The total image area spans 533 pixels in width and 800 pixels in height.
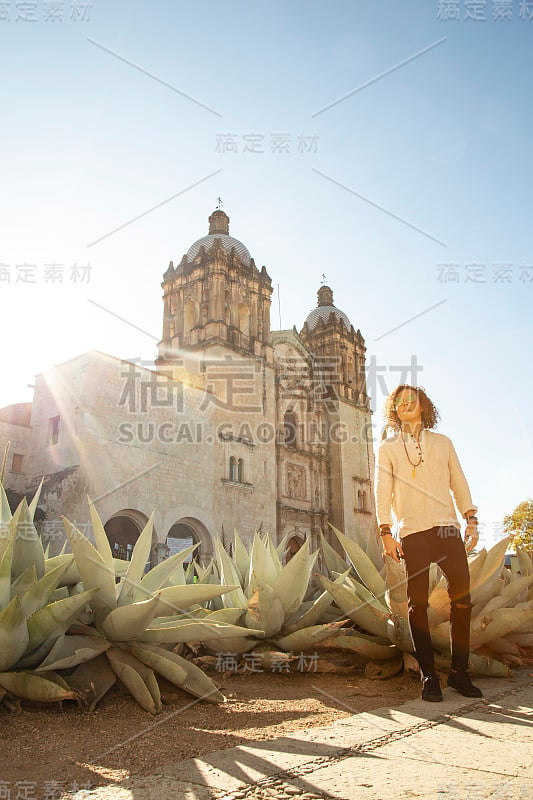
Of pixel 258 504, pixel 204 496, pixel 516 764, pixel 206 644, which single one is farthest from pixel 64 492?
pixel 516 764

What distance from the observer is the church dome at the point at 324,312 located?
28203 mm

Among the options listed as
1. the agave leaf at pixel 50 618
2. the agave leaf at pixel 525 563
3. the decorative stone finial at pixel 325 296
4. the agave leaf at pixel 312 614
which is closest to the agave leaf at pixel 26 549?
the agave leaf at pixel 50 618

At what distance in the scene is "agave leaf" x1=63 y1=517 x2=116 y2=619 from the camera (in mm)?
2213

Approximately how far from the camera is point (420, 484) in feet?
9.28

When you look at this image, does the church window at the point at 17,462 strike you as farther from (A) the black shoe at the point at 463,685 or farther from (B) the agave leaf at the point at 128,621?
(A) the black shoe at the point at 463,685

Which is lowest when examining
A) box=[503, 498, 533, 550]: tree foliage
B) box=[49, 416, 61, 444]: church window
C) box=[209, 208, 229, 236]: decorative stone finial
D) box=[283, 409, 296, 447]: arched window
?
box=[503, 498, 533, 550]: tree foliage

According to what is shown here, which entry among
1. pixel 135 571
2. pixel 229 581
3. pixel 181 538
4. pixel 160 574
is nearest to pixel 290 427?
pixel 181 538

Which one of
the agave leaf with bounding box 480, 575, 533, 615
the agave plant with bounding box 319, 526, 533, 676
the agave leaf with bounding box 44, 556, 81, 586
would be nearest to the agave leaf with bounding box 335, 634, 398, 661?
the agave plant with bounding box 319, 526, 533, 676

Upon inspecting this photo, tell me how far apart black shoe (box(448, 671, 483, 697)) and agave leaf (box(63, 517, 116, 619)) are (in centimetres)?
146

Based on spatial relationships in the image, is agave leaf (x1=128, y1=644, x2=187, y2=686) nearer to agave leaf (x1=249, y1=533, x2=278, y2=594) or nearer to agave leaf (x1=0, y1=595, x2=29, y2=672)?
agave leaf (x1=0, y1=595, x2=29, y2=672)

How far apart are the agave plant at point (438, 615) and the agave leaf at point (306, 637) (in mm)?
93

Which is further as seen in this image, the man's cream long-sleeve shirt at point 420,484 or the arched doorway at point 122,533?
the arched doorway at point 122,533

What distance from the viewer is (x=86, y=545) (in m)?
2.24

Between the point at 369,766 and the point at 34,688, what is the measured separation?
112 cm
